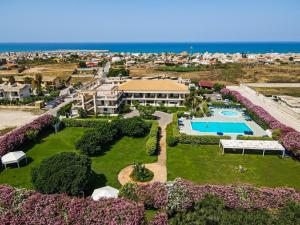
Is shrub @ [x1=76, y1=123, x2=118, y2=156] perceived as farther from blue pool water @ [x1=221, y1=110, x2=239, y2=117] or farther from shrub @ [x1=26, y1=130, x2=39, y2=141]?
blue pool water @ [x1=221, y1=110, x2=239, y2=117]

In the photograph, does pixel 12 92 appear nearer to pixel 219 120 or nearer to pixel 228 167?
pixel 219 120

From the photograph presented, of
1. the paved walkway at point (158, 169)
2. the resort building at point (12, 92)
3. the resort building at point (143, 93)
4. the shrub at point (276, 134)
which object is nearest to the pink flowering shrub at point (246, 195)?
the paved walkway at point (158, 169)

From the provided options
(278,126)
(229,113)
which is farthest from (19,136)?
(229,113)

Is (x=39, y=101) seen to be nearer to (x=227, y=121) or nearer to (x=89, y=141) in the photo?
(x=89, y=141)

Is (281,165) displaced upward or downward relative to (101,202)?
downward

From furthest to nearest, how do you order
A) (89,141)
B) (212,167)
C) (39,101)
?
(39,101), (89,141), (212,167)

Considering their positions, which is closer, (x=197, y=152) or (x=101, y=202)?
(x=101, y=202)

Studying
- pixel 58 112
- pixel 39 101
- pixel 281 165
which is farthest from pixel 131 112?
pixel 281 165
